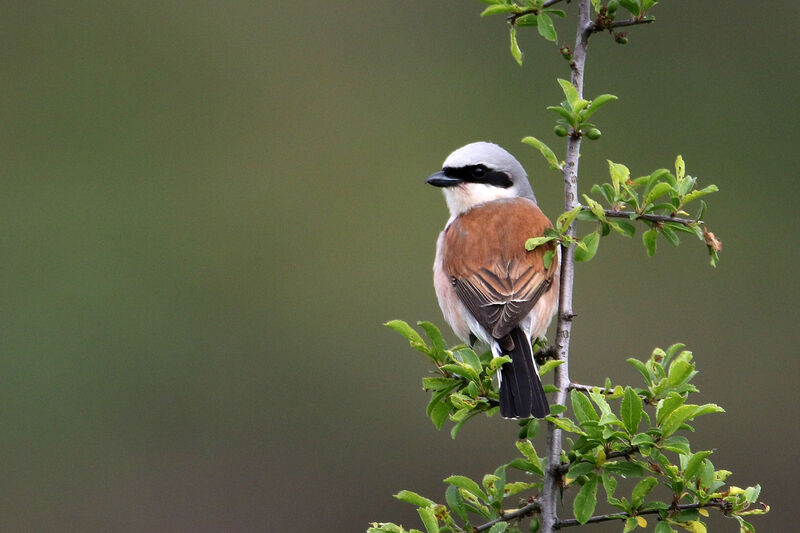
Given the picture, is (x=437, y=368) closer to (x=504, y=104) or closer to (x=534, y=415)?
(x=534, y=415)

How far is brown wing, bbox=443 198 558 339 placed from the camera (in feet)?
12.0

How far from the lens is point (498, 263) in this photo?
3.84 m

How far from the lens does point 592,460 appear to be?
2643 mm

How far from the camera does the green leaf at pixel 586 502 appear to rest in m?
2.58

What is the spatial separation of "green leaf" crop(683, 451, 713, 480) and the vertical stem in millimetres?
361

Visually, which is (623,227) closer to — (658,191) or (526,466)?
(658,191)

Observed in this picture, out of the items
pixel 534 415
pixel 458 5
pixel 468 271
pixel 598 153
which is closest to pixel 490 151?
pixel 468 271

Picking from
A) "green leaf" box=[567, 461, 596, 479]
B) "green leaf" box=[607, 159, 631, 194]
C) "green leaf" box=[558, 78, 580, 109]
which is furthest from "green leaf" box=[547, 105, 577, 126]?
"green leaf" box=[567, 461, 596, 479]

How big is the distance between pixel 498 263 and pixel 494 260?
0.09 feet

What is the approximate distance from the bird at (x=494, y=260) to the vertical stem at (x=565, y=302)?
0.52 feet

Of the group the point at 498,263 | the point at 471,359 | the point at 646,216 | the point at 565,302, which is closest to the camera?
the point at 471,359

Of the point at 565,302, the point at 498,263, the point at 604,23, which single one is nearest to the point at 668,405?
the point at 565,302

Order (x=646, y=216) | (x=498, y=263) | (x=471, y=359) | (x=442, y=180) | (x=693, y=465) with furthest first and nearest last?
(x=442, y=180) < (x=498, y=263) < (x=646, y=216) < (x=471, y=359) < (x=693, y=465)

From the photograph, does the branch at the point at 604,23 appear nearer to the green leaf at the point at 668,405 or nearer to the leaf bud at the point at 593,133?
the leaf bud at the point at 593,133
